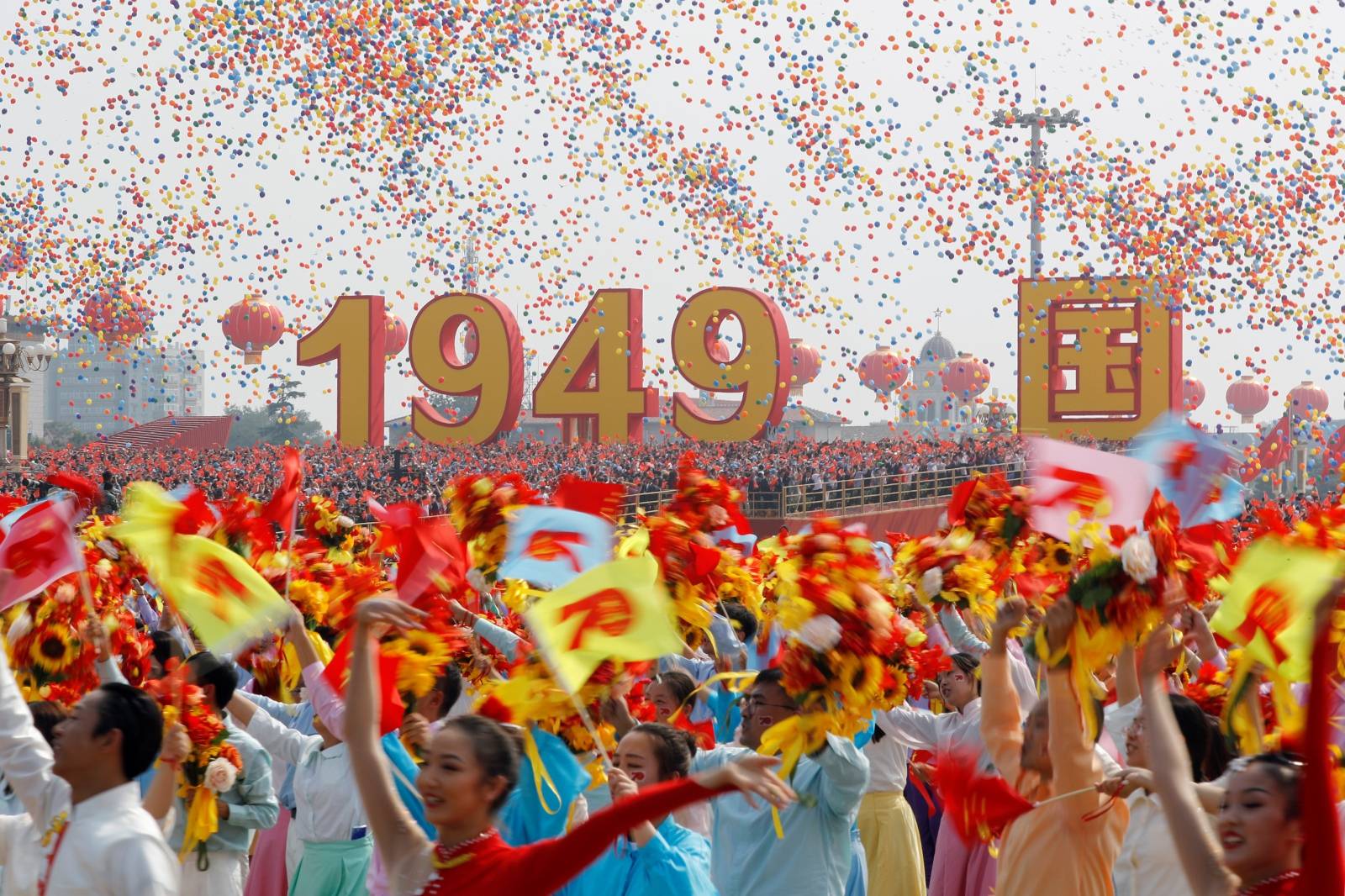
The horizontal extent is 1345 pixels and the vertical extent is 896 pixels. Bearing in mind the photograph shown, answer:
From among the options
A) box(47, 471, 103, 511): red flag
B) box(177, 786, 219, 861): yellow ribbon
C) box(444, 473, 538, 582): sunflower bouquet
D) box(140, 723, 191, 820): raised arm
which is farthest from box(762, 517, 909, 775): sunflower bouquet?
box(47, 471, 103, 511): red flag

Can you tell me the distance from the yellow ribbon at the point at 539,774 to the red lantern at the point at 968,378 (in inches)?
2137

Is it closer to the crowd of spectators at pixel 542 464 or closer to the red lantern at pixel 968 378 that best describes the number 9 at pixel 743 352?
the crowd of spectators at pixel 542 464

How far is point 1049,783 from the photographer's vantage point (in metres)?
4.31

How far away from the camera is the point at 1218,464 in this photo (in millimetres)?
4621

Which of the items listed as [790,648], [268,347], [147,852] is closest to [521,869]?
[147,852]

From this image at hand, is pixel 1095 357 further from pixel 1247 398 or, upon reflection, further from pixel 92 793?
pixel 92 793

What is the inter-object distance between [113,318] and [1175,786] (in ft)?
121

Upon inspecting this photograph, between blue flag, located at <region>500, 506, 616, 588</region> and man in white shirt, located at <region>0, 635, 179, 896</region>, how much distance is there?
168 cm

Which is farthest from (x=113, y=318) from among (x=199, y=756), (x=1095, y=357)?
(x=199, y=756)

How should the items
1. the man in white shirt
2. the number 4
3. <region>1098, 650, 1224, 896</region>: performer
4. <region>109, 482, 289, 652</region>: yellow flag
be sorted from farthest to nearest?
the number 4, <region>109, 482, 289, 652</region>: yellow flag, <region>1098, 650, 1224, 896</region>: performer, the man in white shirt

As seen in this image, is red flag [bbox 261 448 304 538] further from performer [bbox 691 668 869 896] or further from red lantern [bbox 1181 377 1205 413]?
red lantern [bbox 1181 377 1205 413]

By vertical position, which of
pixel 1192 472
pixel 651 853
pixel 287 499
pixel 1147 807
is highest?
pixel 1192 472

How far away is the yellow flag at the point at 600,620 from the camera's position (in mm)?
4039

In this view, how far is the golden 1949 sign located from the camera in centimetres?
3425
